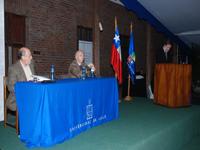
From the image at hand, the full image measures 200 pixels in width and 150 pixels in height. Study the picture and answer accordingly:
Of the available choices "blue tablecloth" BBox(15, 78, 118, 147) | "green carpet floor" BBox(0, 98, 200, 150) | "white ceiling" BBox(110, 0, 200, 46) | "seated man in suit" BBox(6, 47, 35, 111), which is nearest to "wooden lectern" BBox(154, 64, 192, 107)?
"green carpet floor" BBox(0, 98, 200, 150)

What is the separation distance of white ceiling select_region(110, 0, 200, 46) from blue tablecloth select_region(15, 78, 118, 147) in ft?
18.9

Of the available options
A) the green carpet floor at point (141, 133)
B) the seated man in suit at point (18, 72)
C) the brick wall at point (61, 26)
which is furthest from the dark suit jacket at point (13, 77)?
the brick wall at point (61, 26)

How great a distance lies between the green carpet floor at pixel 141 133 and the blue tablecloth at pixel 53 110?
13 centimetres

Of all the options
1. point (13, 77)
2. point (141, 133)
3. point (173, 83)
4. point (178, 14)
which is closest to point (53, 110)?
point (13, 77)

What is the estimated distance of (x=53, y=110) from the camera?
10.00 ft

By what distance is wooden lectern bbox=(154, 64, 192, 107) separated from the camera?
545 centimetres

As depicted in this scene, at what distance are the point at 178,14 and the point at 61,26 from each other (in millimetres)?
4888

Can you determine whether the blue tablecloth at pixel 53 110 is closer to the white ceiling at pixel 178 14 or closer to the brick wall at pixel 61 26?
the brick wall at pixel 61 26

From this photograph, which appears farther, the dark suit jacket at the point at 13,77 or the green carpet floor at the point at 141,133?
the dark suit jacket at the point at 13,77

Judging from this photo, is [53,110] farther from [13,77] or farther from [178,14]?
[178,14]

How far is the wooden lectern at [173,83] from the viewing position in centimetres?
545

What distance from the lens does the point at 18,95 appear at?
3.23 meters

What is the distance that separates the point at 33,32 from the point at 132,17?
16.3ft

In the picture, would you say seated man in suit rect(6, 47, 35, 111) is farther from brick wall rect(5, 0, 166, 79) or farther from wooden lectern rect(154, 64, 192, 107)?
wooden lectern rect(154, 64, 192, 107)
